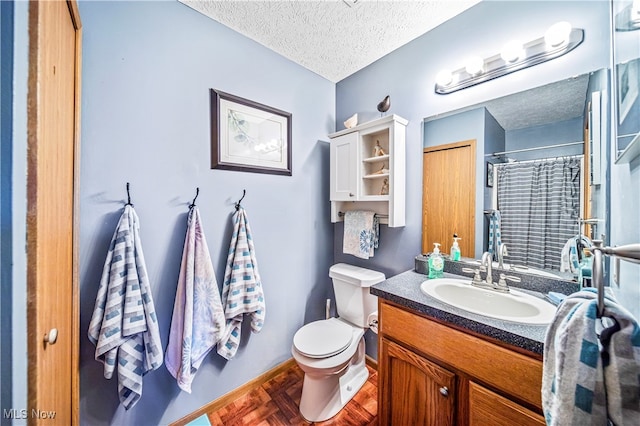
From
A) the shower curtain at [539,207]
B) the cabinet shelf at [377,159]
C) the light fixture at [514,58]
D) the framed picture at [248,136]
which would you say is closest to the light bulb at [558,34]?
the light fixture at [514,58]

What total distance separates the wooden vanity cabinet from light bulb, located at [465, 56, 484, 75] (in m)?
1.31

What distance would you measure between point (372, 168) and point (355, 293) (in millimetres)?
937

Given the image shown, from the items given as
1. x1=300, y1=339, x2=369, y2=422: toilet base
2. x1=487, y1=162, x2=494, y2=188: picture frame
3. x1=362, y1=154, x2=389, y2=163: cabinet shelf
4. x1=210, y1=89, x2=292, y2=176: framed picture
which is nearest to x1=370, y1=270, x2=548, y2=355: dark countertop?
x1=487, y1=162, x2=494, y2=188: picture frame

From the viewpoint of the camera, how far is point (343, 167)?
1.77m

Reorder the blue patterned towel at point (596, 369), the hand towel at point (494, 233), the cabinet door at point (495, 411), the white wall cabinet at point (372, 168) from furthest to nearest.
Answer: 1. the white wall cabinet at point (372, 168)
2. the hand towel at point (494, 233)
3. the cabinet door at point (495, 411)
4. the blue patterned towel at point (596, 369)

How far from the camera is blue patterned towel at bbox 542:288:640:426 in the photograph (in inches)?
15.3

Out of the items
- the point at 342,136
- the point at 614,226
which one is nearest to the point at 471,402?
the point at 614,226

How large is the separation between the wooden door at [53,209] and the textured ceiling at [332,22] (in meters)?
0.81

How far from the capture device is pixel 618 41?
0.79 m

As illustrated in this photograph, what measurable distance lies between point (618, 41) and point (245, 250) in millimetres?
1807

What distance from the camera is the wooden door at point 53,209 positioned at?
1.54 ft

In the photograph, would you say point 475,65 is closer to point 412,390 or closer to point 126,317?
point 412,390

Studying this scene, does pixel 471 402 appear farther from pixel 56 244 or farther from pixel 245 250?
pixel 56 244

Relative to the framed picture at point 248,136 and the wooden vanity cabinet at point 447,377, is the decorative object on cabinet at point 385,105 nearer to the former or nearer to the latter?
the framed picture at point 248,136
